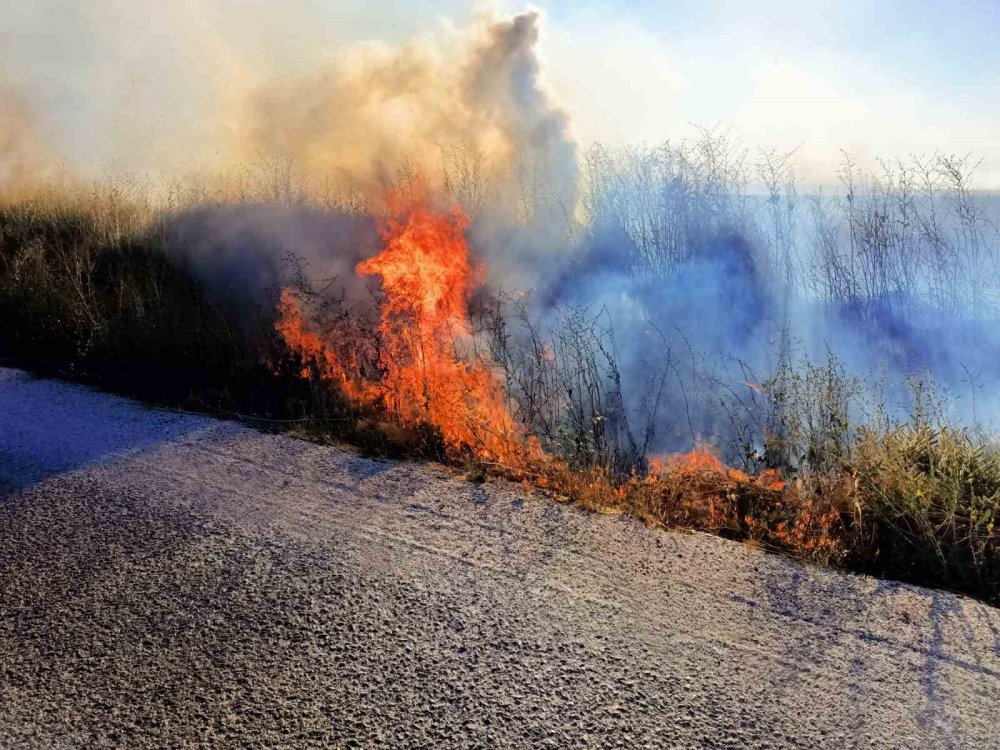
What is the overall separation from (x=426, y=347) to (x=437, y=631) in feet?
12.0

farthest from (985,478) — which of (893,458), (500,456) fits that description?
(500,456)

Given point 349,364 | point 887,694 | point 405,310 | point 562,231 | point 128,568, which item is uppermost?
point 562,231

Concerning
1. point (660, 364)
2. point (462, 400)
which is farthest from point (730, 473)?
point (660, 364)

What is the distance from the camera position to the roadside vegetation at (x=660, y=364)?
149 inches

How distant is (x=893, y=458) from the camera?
13.0ft

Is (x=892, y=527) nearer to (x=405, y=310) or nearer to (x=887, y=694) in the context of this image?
(x=887, y=694)

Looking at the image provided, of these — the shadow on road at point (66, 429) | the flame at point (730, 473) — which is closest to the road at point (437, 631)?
the shadow on road at point (66, 429)

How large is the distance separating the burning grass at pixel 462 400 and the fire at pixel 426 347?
2 centimetres

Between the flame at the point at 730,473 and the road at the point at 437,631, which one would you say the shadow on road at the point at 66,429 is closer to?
the road at the point at 437,631

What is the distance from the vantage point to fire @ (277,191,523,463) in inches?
194

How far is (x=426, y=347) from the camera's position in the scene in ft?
20.2

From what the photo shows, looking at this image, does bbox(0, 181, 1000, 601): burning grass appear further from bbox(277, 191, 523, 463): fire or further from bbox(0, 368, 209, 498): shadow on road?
bbox(0, 368, 209, 498): shadow on road

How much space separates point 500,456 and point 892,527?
2231 millimetres

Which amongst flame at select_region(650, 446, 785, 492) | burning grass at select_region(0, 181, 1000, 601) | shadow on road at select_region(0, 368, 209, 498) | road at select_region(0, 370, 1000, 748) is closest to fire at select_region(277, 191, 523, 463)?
burning grass at select_region(0, 181, 1000, 601)
